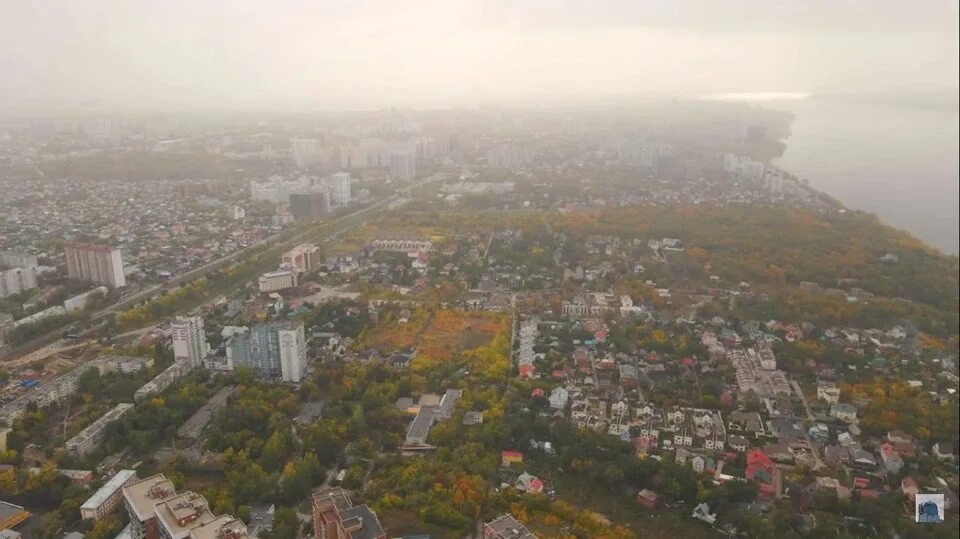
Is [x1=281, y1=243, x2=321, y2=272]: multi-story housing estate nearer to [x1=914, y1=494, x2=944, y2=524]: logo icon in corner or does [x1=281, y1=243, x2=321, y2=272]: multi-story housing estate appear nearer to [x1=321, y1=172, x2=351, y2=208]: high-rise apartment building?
[x1=321, y1=172, x2=351, y2=208]: high-rise apartment building

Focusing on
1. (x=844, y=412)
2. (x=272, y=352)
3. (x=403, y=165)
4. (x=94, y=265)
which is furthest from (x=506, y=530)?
(x=403, y=165)

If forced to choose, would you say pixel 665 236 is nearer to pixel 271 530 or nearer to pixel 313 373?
pixel 313 373

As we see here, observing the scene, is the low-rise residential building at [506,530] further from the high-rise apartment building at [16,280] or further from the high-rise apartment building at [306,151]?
the high-rise apartment building at [306,151]

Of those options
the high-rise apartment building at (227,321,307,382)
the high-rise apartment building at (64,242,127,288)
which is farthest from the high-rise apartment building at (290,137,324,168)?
the high-rise apartment building at (227,321,307,382)

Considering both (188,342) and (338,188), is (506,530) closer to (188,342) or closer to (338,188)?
(188,342)

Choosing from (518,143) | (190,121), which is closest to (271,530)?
(190,121)

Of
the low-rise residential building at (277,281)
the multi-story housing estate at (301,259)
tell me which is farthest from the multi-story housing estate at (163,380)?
the multi-story housing estate at (301,259)
